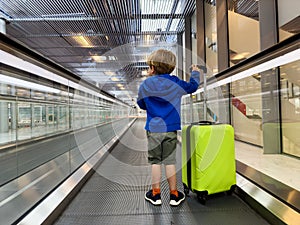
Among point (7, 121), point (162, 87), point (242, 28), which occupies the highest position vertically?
point (242, 28)

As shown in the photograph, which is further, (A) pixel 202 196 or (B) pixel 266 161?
(B) pixel 266 161

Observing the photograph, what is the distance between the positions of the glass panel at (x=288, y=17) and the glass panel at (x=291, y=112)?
3.01 ft

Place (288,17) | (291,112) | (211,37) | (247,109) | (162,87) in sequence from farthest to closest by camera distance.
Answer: (211,37) < (247,109) < (288,17) < (291,112) < (162,87)

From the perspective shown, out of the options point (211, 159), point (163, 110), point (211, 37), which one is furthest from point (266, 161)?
point (211, 37)

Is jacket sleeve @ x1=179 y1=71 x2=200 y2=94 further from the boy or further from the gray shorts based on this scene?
the gray shorts

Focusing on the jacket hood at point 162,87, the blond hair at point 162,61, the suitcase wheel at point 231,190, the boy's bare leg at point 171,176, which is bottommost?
the suitcase wheel at point 231,190

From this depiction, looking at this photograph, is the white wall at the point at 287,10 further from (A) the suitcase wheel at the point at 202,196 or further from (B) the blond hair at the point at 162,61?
(A) the suitcase wheel at the point at 202,196

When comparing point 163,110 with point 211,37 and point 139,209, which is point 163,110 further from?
point 211,37

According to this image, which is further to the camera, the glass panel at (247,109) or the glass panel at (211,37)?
the glass panel at (211,37)

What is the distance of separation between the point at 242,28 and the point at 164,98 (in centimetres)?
510

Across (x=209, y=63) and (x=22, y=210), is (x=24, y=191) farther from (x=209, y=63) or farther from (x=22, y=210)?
(x=209, y=63)

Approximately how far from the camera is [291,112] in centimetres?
388

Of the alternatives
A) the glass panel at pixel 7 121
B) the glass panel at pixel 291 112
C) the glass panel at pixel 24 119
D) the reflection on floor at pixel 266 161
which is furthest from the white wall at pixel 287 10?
the glass panel at pixel 7 121

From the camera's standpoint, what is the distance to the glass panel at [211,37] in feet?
24.0
